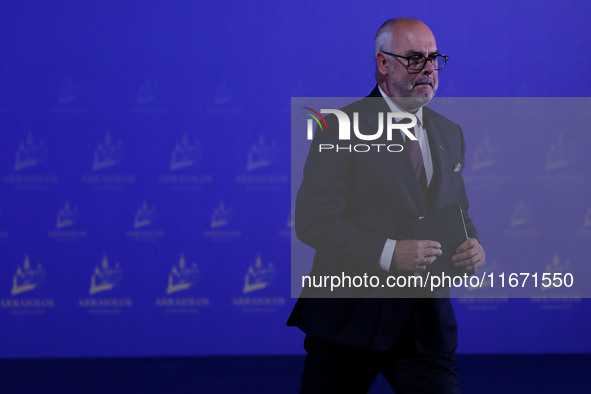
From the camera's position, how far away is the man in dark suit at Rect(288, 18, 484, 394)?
3.95ft

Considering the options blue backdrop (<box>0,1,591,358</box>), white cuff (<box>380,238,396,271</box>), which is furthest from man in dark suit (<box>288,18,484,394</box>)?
blue backdrop (<box>0,1,591,358</box>)

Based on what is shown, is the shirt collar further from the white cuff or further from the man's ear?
the white cuff

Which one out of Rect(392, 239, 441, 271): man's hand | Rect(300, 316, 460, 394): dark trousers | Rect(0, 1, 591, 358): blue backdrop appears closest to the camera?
Rect(392, 239, 441, 271): man's hand

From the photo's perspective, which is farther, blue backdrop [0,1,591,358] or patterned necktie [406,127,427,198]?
blue backdrop [0,1,591,358]

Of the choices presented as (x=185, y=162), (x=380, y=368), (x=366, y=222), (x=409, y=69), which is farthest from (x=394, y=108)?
(x=185, y=162)

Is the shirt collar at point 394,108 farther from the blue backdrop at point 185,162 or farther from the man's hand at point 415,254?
the blue backdrop at point 185,162

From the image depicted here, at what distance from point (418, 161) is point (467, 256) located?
244 mm

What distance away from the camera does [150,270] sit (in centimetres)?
375

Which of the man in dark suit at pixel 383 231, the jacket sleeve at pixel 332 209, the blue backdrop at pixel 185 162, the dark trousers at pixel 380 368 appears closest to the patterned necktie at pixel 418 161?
the man in dark suit at pixel 383 231

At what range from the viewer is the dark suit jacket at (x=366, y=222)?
47.3 inches

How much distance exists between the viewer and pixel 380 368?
131 centimetres

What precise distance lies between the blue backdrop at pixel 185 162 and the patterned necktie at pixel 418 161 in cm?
250

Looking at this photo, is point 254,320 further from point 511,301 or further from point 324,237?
point 324,237

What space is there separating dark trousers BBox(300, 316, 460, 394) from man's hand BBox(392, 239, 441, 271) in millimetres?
166
